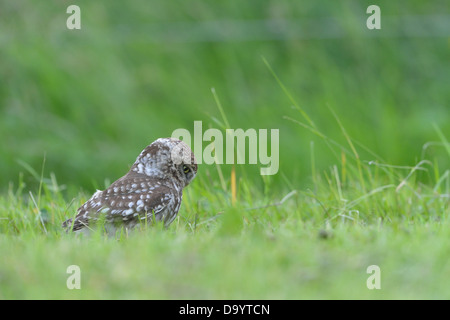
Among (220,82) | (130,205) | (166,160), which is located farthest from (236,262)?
(220,82)

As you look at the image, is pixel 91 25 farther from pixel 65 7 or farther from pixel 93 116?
pixel 93 116

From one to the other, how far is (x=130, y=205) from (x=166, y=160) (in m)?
0.52

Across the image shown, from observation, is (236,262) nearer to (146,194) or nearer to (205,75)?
(146,194)

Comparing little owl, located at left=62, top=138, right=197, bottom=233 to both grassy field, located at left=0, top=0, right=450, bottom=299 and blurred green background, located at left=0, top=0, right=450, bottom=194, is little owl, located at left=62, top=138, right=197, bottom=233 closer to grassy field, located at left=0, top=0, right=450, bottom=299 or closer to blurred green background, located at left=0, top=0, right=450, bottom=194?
grassy field, located at left=0, top=0, right=450, bottom=299

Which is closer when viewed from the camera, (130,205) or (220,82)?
(130,205)

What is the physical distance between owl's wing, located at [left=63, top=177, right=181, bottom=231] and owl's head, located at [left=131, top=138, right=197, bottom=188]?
6.9 inches

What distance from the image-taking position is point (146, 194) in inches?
190

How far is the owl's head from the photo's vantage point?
5129 mm

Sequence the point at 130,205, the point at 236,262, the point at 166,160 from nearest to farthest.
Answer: the point at 236,262
the point at 130,205
the point at 166,160

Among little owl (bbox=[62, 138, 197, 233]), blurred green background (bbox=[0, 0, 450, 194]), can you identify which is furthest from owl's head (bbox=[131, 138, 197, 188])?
blurred green background (bbox=[0, 0, 450, 194])

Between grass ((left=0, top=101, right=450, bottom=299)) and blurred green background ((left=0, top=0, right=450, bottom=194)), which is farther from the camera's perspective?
blurred green background ((left=0, top=0, right=450, bottom=194))

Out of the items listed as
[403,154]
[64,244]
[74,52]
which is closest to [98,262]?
[64,244]

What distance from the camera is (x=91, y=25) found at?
1144cm
